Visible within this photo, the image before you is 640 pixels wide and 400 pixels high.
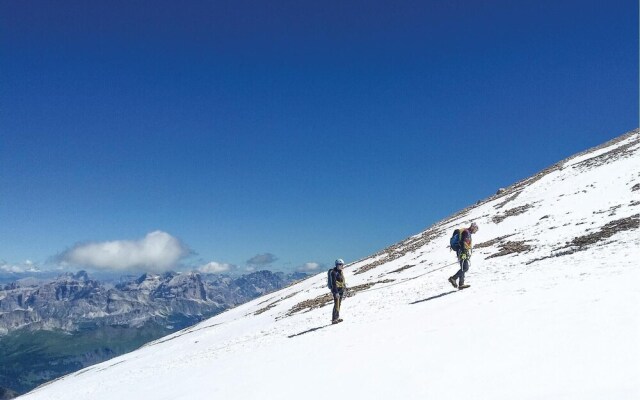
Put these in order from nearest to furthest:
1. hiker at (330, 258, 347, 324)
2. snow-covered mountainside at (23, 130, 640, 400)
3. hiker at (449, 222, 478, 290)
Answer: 1. snow-covered mountainside at (23, 130, 640, 400)
2. hiker at (449, 222, 478, 290)
3. hiker at (330, 258, 347, 324)

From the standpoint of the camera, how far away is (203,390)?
13.9m

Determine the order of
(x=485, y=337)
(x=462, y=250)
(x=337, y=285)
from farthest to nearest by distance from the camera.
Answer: (x=337, y=285) < (x=462, y=250) < (x=485, y=337)

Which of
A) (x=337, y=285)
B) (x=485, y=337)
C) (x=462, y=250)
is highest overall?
(x=462, y=250)

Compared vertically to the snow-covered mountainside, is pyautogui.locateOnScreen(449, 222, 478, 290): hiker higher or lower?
higher

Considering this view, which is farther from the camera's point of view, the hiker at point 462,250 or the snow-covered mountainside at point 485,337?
the hiker at point 462,250

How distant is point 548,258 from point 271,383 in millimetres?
14627

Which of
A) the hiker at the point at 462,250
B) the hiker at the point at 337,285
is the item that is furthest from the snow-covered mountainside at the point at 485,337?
the hiker at the point at 337,285

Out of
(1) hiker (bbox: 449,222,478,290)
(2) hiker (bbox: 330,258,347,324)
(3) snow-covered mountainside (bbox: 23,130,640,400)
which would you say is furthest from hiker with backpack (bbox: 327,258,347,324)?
(1) hiker (bbox: 449,222,478,290)

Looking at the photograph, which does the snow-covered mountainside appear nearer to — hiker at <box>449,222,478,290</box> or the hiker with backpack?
hiker at <box>449,222,478,290</box>

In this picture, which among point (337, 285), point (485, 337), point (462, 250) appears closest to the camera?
point (485, 337)

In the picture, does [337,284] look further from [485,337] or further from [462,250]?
[485,337]

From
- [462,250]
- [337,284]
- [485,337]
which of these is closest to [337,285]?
A: [337,284]

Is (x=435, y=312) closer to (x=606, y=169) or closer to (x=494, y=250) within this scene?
(x=494, y=250)

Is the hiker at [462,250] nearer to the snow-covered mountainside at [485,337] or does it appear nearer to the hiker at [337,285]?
the snow-covered mountainside at [485,337]
